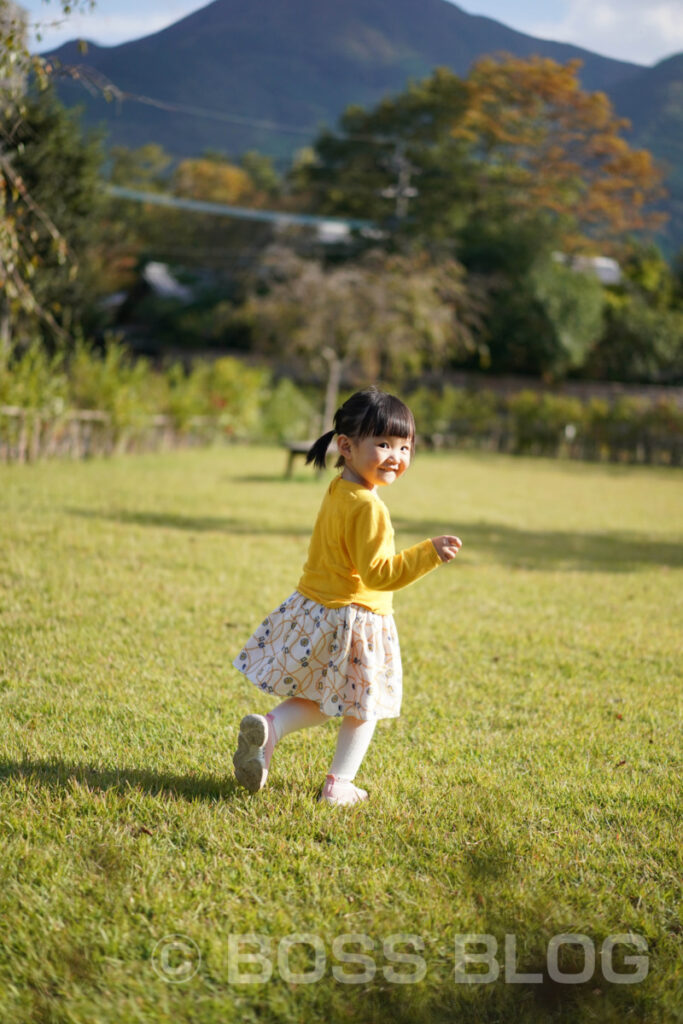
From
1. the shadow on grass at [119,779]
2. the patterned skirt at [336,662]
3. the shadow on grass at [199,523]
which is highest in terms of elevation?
the patterned skirt at [336,662]

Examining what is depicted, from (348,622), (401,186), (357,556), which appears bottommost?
(348,622)

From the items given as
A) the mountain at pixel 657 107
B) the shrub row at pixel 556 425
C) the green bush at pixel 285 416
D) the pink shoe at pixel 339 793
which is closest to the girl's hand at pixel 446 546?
the pink shoe at pixel 339 793

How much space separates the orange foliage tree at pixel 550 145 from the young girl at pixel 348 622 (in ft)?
108

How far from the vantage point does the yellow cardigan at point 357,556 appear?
8.59 feet

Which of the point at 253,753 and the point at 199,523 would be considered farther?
the point at 199,523

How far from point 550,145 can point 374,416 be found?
3585 centimetres

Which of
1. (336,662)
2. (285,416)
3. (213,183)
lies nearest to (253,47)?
(336,662)

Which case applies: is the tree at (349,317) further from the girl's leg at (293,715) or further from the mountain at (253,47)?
the girl's leg at (293,715)

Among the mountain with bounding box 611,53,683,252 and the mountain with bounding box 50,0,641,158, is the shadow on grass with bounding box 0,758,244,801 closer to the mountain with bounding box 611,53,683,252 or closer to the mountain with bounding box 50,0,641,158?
the mountain with bounding box 50,0,641,158

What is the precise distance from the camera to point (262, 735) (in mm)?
2611

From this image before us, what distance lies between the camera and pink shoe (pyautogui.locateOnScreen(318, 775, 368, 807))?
273cm

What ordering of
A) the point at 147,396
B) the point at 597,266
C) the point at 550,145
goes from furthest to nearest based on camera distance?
the point at 597,266
the point at 550,145
the point at 147,396

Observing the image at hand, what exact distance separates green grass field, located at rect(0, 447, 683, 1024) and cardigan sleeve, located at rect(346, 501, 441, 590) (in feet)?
2.39

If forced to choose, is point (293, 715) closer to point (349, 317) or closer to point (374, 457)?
point (374, 457)
